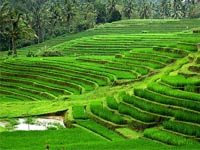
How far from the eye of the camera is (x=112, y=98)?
72.2ft

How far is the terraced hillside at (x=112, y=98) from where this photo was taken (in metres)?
A: 15.8

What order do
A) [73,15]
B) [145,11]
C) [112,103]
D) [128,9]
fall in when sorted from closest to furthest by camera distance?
1. [112,103]
2. [73,15]
3. [128,9]
4. [145,11]

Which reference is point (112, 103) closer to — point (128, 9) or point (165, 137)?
point (165, 137)

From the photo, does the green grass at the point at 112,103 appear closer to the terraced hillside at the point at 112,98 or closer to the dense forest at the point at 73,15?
the terraced hillside at the point at 112,98

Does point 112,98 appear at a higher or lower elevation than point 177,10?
lower

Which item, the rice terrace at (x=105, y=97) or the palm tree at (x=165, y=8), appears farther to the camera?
the palm tree at (x=165, y=8)

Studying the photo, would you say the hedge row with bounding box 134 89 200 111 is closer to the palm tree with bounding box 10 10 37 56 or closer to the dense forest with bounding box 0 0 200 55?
the palm tree with bounding box 10 10 37 56

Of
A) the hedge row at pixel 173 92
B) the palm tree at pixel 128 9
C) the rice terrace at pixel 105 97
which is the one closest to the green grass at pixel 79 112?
the rice terrace at pixel 105 97

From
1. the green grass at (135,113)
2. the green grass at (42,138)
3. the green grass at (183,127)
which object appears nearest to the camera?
the green grass at (183,127)

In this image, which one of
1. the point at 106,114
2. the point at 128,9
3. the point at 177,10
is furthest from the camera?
the point at 177,10

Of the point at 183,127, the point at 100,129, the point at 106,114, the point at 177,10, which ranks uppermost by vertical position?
the point at 177,10

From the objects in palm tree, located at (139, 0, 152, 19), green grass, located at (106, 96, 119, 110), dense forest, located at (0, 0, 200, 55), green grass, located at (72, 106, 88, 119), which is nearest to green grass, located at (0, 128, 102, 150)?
green grass, located at (72, 106, 88, 119)

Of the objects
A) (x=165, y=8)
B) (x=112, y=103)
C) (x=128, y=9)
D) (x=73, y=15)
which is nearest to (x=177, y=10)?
(x=165, y=8)

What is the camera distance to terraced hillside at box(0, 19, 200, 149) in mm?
15820
